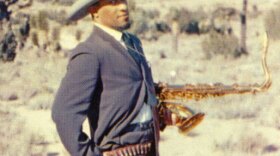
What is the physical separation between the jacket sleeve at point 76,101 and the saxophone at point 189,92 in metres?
0.63

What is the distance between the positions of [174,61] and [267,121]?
8335mm

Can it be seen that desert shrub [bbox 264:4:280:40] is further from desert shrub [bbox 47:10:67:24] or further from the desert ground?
desert shrub [bbox 47:10:67:24]

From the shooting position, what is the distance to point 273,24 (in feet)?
82.8

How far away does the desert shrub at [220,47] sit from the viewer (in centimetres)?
2133

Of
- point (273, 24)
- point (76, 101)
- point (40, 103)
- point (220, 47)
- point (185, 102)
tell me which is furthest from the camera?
point (273, 24)

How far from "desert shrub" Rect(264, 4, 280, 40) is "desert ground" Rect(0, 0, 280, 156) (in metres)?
0.40

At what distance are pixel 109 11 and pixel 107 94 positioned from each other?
17.1 inches

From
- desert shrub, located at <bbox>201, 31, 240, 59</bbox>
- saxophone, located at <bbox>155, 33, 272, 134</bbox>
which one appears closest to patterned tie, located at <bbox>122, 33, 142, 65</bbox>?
saxophone, located at <bbox>155, 33, 272, 134</bbox>

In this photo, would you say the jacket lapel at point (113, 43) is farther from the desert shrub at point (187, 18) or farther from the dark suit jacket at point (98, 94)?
the desert shrub at point (187, 18)

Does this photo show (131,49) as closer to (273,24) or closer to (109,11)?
(109,11)

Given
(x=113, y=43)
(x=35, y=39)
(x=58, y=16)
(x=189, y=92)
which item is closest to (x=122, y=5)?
(x=113, y=43)

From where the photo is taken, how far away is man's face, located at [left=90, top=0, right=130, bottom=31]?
405 cm

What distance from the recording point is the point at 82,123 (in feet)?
12.7

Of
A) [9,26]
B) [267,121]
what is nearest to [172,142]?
[267,121]
